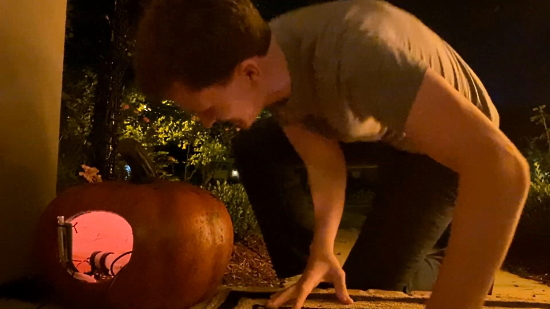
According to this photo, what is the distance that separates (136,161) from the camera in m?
0.92

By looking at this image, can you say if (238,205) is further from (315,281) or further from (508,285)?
(508,285)

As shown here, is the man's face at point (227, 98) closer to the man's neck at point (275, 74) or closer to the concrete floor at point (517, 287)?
the man's neck at point (275, 74)

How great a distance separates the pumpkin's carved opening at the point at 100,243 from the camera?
0.93m

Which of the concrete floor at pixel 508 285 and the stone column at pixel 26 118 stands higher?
the stone column at pixel 26 118

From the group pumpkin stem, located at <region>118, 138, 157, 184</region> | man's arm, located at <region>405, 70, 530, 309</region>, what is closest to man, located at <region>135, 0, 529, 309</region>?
man's arm, located at <region>405, 70, 530, 309</region>

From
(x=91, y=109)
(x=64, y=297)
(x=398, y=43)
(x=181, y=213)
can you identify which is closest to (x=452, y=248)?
(x=398, y=43)

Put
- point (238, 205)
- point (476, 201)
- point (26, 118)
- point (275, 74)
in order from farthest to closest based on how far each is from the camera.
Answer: point (238, 205)
point (26, 118)
point (275, 74)
point (476, 201)

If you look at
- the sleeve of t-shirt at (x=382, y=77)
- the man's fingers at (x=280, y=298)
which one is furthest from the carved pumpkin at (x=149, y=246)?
the sleeve of t-shirt at (x=382, y=77)

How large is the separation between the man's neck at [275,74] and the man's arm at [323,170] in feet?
0.41

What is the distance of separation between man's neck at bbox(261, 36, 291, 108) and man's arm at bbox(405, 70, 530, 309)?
0.98 feet

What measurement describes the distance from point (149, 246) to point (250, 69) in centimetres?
30

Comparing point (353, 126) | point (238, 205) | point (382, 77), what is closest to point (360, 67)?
point (382, 77)

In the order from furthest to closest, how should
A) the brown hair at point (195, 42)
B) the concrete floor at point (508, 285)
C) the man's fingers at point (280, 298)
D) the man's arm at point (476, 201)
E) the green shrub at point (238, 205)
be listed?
the green shrub at point (238, 205), the concrete floor at point (508, 285), the man's fingers at point (280, 298), the brown hair at point (195, 42), the man's arm at point (476, 201)

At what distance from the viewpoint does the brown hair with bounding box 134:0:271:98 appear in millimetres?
797
